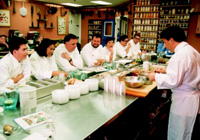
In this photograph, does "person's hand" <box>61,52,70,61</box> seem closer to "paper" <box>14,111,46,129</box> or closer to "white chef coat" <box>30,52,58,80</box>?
Result: "white chef coat" <box>30,52,58,80</box>

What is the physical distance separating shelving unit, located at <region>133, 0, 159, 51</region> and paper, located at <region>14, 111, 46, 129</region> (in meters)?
7.85

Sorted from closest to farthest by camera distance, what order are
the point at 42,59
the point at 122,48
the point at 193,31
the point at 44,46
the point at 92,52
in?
the point at 44,46 → the point at 42,59 → the point at 92,52 → the point at 122,48 → the point at 193,31

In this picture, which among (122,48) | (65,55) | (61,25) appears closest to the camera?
(65,55)

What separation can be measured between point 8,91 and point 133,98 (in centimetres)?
131

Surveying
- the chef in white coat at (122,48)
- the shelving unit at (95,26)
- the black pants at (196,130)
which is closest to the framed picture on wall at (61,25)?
the shelving unit at (95,26)

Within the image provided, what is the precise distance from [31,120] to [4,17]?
8.12 metres

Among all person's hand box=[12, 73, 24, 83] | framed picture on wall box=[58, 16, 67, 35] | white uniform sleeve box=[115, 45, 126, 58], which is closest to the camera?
person's hand box=[12, 73, 24, 83]

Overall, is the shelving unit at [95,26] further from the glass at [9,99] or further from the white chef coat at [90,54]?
the glass at [9,99]

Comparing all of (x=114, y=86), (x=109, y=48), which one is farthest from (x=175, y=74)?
(x=109, y=48)

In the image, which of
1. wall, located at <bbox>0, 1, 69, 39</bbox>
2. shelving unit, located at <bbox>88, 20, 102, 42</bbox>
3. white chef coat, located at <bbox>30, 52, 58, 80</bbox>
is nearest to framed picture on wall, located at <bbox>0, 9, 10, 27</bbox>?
wall, located at <bbox>0, 1, 69, 39</bbox>

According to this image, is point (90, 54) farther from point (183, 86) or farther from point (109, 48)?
point (183, 86)

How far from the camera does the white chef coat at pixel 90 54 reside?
4.24 meters

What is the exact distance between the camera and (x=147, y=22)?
28.1 feet

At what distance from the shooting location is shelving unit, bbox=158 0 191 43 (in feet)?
25.5
